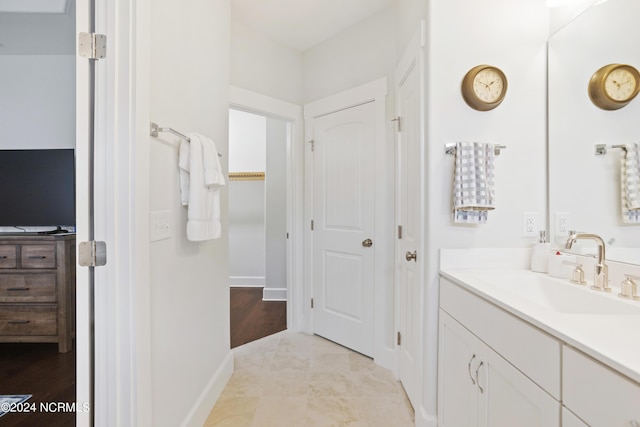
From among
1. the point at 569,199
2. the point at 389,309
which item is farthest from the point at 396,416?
the point at 569,199

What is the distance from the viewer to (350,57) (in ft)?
8.30

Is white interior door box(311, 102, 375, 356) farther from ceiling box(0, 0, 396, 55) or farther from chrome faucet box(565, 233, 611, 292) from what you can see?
chrome faucet box(565, 233, 611, 292)

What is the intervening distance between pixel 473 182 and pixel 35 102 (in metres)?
3.69

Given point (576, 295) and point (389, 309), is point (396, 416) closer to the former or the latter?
point (389, 309)

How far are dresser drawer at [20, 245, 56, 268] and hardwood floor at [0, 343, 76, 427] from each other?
2.36 ft

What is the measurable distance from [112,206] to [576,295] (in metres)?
1.74

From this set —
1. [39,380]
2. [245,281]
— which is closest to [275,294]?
[245,281]

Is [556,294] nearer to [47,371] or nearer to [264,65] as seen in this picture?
[264,65]

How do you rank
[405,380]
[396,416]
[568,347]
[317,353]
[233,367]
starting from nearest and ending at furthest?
[568,347]
[396,416]
[405,380]
[233,367]
[317,353]

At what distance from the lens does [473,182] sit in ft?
4.62

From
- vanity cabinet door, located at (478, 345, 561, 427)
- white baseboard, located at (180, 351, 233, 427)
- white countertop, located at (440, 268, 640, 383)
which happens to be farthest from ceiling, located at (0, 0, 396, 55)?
white baseboard, located at (180, 351, 233, 427)

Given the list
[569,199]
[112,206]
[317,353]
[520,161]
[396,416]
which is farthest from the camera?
[317,353]

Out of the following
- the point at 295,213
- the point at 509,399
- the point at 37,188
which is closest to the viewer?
the point at 509,399

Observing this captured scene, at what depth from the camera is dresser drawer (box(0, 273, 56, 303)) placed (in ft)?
7.85
